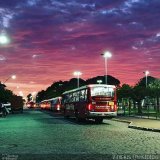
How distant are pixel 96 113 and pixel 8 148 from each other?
1855 cm

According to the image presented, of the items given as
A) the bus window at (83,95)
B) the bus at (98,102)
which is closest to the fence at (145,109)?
the bus at (98,102)

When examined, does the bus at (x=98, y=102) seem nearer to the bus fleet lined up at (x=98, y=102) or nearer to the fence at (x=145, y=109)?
the bus fleet lined up at (x=98, y=102)

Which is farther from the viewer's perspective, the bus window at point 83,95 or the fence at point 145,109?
the fence at point 145,109

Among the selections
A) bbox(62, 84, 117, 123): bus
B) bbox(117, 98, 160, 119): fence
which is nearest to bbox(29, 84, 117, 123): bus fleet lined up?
bbox(62, 84, 117, 123): bus

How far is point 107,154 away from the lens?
14.0 m

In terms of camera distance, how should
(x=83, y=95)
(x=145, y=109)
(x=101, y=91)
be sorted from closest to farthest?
(x=101, y=91), (x=83, y=95), (x=145, y=109)

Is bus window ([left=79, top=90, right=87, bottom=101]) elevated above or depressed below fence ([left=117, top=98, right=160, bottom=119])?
above

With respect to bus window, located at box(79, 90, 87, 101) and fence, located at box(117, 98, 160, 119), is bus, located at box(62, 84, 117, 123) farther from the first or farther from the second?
fence, located at box(117, 98, 160, 119)

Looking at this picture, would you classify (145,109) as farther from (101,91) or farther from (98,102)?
(98,102)

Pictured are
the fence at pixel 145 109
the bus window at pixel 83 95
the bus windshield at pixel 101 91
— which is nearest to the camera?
the bus windshield at pixel 101 91

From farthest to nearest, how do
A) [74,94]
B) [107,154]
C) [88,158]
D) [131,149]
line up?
[74,94] → [131,149] → [107,154] → [88,158]

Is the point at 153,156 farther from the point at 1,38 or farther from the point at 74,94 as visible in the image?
the point at 74,94

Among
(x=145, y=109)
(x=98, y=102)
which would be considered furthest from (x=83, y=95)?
(x=145, y=109)

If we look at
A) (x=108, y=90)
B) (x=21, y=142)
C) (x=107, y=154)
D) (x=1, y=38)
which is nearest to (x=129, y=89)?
(x=108, y=90)
